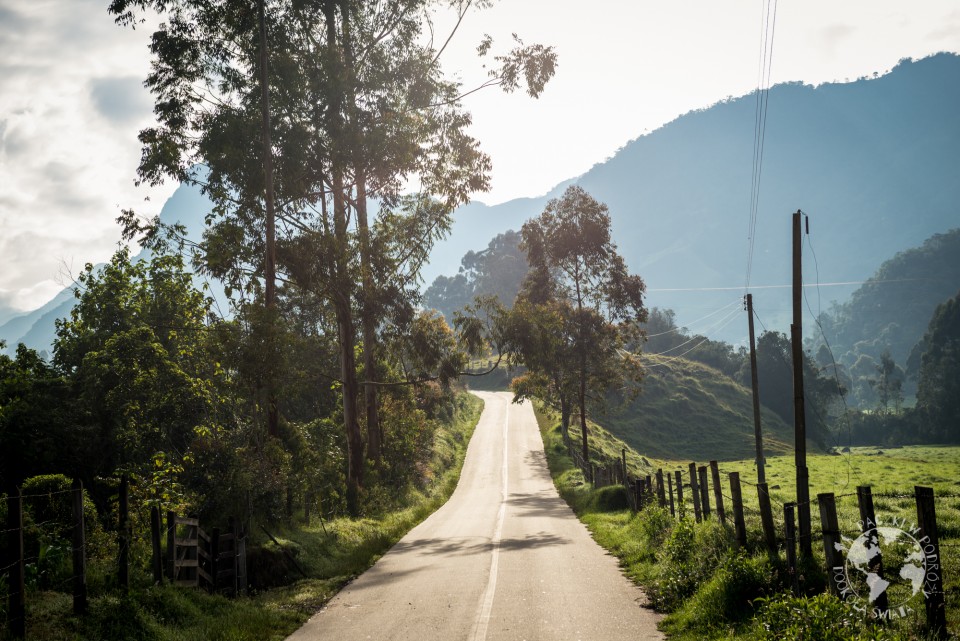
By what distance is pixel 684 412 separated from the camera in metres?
85.1

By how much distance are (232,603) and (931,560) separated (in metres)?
9.88

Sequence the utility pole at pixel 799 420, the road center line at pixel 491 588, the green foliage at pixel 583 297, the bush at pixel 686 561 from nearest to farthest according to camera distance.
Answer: the utility pole at pixel 799 420 < the road center line at pixel 491 588 < the bush at pixel 686 561 < the green foliage at pixel 583 297

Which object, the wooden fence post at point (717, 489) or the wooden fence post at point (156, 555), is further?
the wooden fence post at point (717, 489)

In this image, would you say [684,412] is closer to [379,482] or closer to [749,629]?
[379,482]

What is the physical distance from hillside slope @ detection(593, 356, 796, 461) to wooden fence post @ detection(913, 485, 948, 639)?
200 ft

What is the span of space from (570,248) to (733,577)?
3830 centimetres

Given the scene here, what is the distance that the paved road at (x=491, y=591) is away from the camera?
959 cm

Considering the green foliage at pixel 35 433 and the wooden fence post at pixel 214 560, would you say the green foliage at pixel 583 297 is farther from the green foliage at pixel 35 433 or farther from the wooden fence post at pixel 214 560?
the wooden fence post at pixel 214 560

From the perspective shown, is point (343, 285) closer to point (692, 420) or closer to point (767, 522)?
point (767, 522)

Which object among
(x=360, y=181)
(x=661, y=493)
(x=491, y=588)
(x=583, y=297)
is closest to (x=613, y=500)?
(x=661, y=493)

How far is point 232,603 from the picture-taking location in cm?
1147

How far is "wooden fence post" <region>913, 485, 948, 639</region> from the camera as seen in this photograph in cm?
684

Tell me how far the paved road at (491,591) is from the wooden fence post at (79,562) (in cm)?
272

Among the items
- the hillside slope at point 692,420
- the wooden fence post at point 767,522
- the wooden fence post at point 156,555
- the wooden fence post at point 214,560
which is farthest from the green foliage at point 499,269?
the wooden fence post at point 767,522
